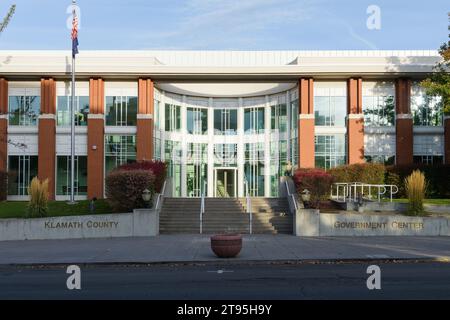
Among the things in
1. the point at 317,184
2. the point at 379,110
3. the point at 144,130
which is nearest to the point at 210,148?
the point at 144,130

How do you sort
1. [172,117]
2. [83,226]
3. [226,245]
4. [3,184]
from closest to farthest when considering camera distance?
[226,245] → [83,226] → [3,184] → [172,117]

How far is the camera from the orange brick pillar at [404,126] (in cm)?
3875

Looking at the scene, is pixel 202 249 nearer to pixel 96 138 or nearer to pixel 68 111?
pixel 96 138

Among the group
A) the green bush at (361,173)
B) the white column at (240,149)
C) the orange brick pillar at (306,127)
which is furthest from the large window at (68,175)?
the green bush at (361,173)

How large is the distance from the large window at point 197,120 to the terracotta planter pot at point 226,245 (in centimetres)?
2921

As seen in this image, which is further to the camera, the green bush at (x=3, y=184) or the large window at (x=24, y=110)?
the large window at (x=24, y=110)

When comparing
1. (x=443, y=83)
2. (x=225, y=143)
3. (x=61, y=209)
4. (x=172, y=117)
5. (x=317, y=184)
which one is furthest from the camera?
(x=225, y=143)

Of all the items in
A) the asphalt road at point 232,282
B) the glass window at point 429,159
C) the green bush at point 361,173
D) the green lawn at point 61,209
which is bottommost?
the asphalt road at point 232,282

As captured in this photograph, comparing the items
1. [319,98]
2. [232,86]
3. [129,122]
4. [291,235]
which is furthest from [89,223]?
[232,86]

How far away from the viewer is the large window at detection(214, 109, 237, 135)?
151 feet

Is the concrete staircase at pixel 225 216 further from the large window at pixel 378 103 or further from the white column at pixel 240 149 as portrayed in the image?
the white column at pixel 240 149

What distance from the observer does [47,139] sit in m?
38.9

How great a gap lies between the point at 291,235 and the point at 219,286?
13579 millimetres

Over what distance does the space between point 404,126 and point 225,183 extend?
14.9m
